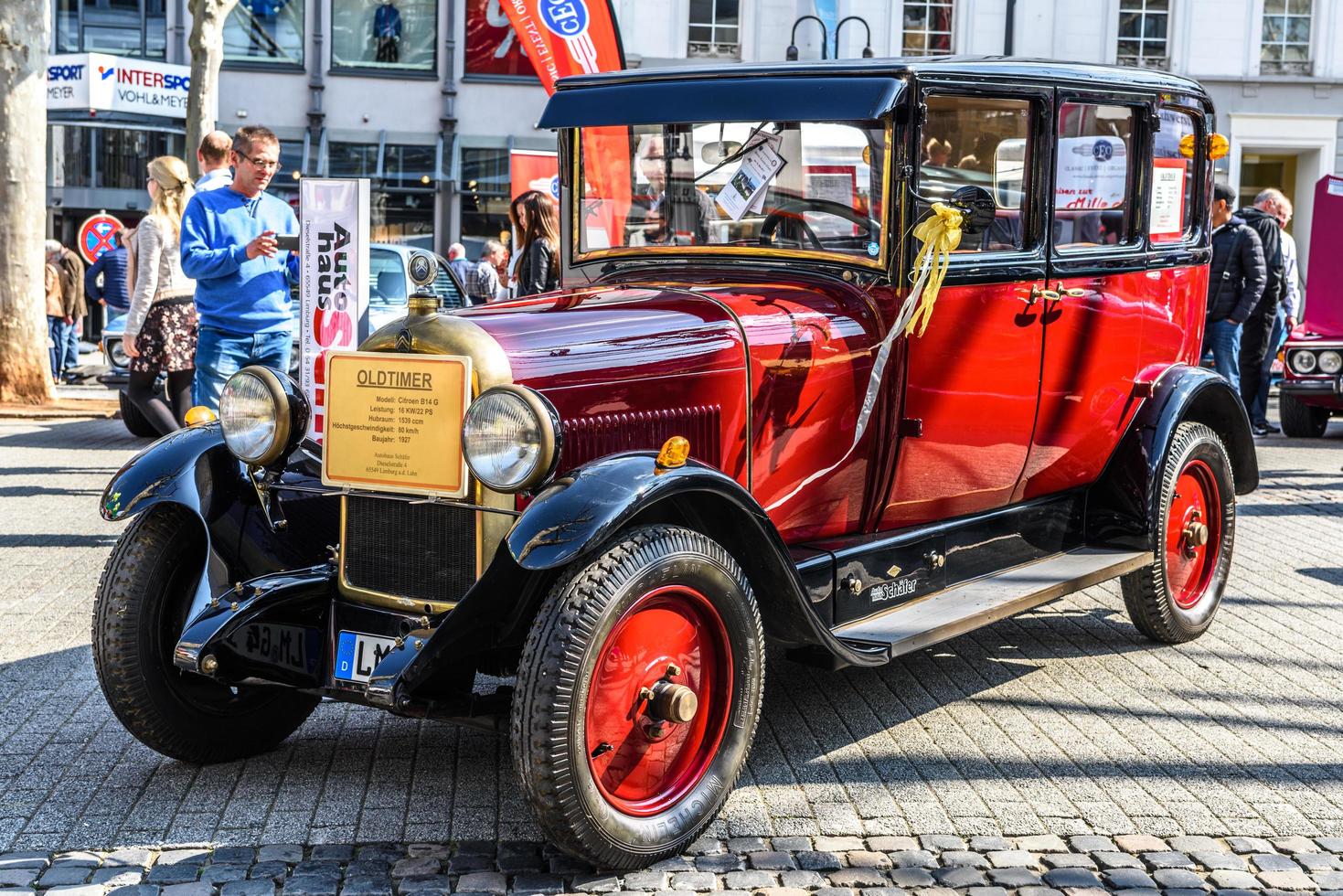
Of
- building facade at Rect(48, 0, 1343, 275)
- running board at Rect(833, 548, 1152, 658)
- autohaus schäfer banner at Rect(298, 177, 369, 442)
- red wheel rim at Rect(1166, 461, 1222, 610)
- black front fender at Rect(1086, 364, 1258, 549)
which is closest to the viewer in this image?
running board at Rect(833, 548, 1152, 658)

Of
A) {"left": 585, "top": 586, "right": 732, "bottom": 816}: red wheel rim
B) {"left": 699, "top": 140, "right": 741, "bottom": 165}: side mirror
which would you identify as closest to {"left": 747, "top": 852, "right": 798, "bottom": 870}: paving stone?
{"left": 585, "top": 586, "right": 732, "bottom": 816}: red wheel rim

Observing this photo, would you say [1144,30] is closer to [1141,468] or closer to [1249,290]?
[1249,290]

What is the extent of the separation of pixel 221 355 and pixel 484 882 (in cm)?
371

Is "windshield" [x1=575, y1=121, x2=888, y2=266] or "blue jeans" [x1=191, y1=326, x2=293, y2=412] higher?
"windshield" [x1=575, y1=121, x2=888, y2=266]

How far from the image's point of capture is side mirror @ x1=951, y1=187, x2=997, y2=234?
4188 millimetres

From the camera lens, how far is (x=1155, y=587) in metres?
5.35

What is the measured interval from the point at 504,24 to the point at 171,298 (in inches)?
782

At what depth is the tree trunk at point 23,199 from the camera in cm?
1224

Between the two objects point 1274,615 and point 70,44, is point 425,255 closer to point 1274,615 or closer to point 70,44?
point 1274,615

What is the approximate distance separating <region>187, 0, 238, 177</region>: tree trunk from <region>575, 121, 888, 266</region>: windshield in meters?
10.2

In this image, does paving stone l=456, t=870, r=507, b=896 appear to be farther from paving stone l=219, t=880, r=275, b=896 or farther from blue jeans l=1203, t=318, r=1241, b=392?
blue jeans l=1203, t=318, r=1241, b=392

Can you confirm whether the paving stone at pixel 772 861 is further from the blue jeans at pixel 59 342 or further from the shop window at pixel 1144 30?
the shop window at pixel 1144 30

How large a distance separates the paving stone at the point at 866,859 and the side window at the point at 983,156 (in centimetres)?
194

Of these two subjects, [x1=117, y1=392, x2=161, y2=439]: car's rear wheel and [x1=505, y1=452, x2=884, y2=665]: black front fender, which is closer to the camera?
[x1=505, y1=452, x2=884, y2=665]: black front fender
